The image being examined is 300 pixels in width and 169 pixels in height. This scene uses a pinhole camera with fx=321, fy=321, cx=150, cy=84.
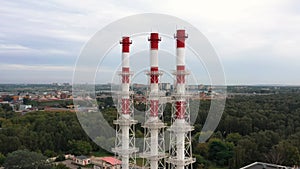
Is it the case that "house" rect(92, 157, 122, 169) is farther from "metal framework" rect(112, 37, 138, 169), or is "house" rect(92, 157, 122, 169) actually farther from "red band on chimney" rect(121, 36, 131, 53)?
"red band on chimney" rect(121, 36, 131, 53)

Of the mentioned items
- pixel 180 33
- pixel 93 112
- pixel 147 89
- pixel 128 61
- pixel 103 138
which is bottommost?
pixel 103 138

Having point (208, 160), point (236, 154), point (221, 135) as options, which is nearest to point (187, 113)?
point (236, 154)

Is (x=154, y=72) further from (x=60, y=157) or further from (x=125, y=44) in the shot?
(x=60, y=157)

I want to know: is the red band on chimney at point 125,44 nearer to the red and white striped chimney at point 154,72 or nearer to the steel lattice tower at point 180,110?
the red and white striped chimney at point 154,72

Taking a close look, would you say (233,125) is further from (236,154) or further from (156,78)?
(156,78)

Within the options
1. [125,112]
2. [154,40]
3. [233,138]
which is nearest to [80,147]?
[125,112]
